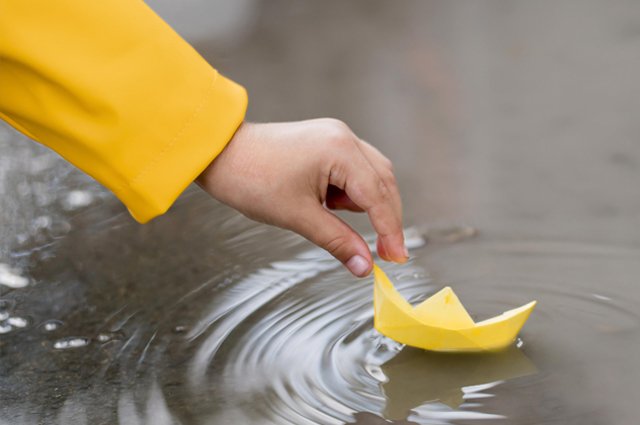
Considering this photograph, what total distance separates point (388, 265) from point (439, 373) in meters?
0.26

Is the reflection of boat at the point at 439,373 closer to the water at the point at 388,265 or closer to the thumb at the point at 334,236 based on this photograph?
the water at the point at 388,265

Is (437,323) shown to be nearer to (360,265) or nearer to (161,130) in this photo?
(360,265)

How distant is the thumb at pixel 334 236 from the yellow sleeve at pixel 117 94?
0.10 meters

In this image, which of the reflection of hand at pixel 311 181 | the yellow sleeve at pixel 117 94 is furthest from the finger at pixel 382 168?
the yellow sleeve at pixel 117 94

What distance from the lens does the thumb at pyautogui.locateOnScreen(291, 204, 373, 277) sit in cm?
94

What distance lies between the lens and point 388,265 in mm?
1248

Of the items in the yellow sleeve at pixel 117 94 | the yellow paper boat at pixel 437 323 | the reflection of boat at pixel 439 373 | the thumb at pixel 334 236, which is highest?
the yellow sleeve at pixel 117 94

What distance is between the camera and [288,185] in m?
0.94

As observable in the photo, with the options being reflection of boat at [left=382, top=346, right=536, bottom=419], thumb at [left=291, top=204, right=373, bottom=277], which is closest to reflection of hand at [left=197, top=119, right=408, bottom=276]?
thumb at [left=291, top=204, right=373, bottom=277]

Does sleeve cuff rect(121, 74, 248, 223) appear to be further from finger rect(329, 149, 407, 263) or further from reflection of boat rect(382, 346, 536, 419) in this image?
reflection of boat rect(382, 346, 536, 419)

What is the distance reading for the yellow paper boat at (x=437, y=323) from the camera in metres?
1.00

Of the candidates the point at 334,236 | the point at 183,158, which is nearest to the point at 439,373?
the point at 334,236

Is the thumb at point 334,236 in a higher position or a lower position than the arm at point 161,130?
lower

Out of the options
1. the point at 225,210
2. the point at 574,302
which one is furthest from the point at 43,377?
the point at 574,302
